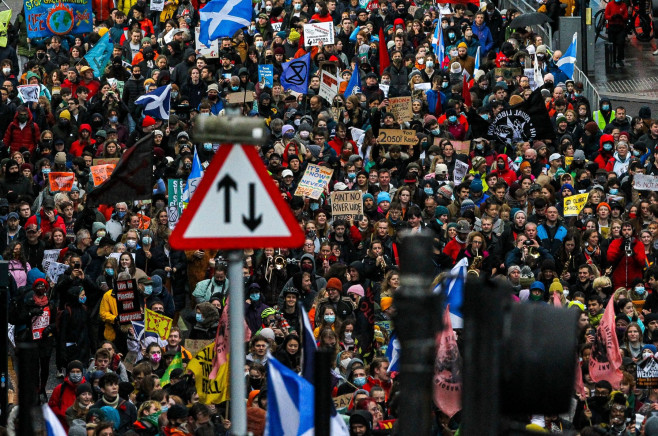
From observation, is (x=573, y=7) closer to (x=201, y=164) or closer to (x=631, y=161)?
(x=631, y=161)

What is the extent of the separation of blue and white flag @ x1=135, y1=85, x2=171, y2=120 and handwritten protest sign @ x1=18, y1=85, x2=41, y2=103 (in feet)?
6.54

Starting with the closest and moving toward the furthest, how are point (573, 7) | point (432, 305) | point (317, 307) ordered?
point (432, 305) < point (317, 307) < point (573, 7)

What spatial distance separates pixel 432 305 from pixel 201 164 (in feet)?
54.8

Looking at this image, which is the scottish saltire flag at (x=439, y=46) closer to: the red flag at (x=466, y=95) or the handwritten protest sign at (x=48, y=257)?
the red flag at (x=466, y=95)

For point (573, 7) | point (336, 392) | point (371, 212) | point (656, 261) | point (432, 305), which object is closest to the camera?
point (432, 305)

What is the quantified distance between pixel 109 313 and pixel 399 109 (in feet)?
25.1

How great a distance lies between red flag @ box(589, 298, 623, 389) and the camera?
14898mm

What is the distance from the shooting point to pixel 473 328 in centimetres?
495

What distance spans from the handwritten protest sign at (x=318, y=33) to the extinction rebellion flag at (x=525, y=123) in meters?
4.88

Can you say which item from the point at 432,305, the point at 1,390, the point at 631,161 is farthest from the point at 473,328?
the point at 631,161

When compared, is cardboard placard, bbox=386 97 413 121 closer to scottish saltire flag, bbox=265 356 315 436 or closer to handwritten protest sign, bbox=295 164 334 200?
handwritten protest sign, bbox=295 164 334 200

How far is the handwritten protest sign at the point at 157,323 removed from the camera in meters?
16.0

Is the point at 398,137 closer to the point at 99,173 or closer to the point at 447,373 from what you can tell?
the point at 99,173

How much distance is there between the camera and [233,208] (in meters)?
5.58
